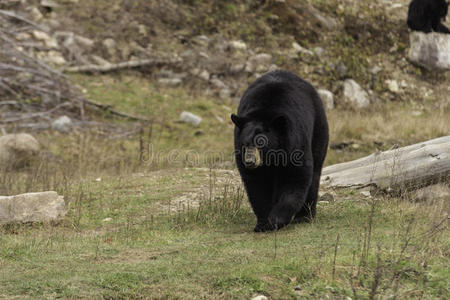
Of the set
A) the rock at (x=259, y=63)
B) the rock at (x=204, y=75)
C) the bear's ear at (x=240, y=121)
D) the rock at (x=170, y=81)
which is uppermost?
the bear's ear at (x=240, y=121)

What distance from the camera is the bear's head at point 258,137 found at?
659 centimetres

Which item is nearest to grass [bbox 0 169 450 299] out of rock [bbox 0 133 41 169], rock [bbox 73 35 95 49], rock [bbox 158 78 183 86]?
rock [bbox 0 133 41 169]

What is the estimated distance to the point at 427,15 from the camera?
19484 mm

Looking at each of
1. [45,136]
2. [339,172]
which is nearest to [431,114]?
[339,172]

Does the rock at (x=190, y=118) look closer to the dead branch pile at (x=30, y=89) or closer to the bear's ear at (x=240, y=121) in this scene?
the dead branch pile at (x=30, y=89)

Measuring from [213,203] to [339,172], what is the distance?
2.79m

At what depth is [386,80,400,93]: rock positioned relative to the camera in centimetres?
2025

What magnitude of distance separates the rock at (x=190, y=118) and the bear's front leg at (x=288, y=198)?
9.59 m

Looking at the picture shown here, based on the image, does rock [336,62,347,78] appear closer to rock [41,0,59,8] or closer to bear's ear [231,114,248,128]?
rock [41,0,59,8]

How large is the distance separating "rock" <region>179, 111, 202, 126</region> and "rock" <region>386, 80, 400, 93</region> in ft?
23.9

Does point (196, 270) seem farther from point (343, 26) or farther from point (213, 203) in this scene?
point (343, 26)

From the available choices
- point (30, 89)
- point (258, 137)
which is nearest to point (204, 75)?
point (30, 89)

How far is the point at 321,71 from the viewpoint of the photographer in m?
20.1

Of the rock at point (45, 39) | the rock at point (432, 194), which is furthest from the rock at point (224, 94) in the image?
the rock at point (432, 194)
